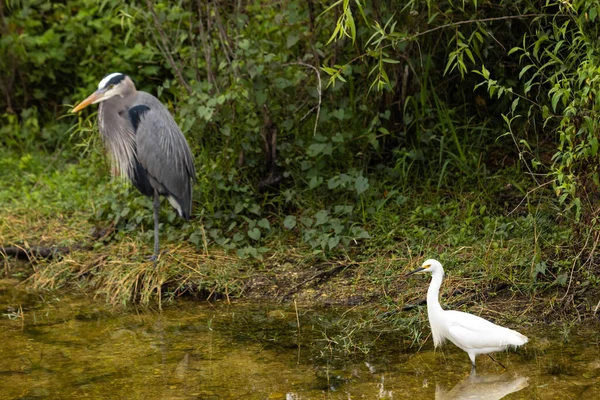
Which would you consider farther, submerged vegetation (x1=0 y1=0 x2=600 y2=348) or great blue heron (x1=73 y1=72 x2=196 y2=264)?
great blue heron (x1=73 y1=72 x2=196 y2=264)

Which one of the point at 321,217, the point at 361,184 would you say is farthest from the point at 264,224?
the point at 361,184

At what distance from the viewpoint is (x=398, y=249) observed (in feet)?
19.2

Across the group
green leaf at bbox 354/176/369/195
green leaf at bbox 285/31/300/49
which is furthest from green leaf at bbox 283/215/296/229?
green leaf at bbox 285/31/300/49

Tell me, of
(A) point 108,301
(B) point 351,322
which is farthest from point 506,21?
(A) point 108,301

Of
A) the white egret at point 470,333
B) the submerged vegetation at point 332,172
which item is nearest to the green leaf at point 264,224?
the submerged vegetation at point 332,172

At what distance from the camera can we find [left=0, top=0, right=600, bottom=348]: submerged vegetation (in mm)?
5672

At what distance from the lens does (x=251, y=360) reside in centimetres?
470

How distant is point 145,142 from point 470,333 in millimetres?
2851

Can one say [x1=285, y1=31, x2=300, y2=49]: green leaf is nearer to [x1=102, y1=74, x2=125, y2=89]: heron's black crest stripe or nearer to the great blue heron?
the great blue heron

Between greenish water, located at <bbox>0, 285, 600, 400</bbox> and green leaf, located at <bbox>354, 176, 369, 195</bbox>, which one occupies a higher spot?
Result: green leaf, located at <bbox>354, 176, 369, 195</bbox>

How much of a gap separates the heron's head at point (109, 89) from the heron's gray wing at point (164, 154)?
0.15 metres

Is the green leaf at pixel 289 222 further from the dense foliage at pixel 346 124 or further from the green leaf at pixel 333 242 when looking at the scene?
the green leaf at pixel 333 242

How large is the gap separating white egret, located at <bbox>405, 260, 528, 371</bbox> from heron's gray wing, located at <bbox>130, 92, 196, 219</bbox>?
87.2 inches

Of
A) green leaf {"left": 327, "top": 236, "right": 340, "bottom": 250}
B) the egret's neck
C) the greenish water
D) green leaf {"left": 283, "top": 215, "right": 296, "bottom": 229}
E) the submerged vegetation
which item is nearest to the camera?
the greenish water
